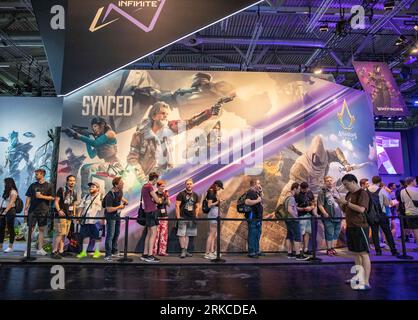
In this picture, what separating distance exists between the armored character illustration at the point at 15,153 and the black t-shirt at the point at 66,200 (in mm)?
4336

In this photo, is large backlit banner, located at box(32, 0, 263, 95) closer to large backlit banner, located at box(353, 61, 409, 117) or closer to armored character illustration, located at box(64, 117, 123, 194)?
armored character illustration, located at box(64, 117, 123, 194)

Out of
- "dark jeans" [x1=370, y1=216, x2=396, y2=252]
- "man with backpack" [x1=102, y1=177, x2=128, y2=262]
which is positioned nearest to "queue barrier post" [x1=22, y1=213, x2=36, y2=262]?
"man with backpack" [x1=102, y1=177, x2=128, y2=262]

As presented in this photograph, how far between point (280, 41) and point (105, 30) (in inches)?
282

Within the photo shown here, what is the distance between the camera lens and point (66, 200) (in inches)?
304

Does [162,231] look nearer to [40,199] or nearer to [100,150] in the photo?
[100,150]

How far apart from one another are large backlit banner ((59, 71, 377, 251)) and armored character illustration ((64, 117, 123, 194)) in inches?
1.0

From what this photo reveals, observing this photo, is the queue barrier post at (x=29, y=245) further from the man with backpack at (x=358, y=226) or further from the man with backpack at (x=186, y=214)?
the man with backpack at (x=358, y=226)

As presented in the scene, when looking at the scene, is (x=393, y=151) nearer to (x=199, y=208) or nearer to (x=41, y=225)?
(x=199, y=208)

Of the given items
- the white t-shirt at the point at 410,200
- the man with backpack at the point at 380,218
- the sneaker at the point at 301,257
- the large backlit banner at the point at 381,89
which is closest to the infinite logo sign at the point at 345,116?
the large backlit banner at the point at 381,89

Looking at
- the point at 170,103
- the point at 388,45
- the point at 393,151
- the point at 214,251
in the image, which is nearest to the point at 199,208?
the point at 214,251

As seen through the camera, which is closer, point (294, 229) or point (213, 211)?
point (294, 229)

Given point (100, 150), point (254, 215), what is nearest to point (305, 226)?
point (254, 215)

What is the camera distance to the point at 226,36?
11859 mm

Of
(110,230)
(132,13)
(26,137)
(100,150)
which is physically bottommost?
(110,230)
